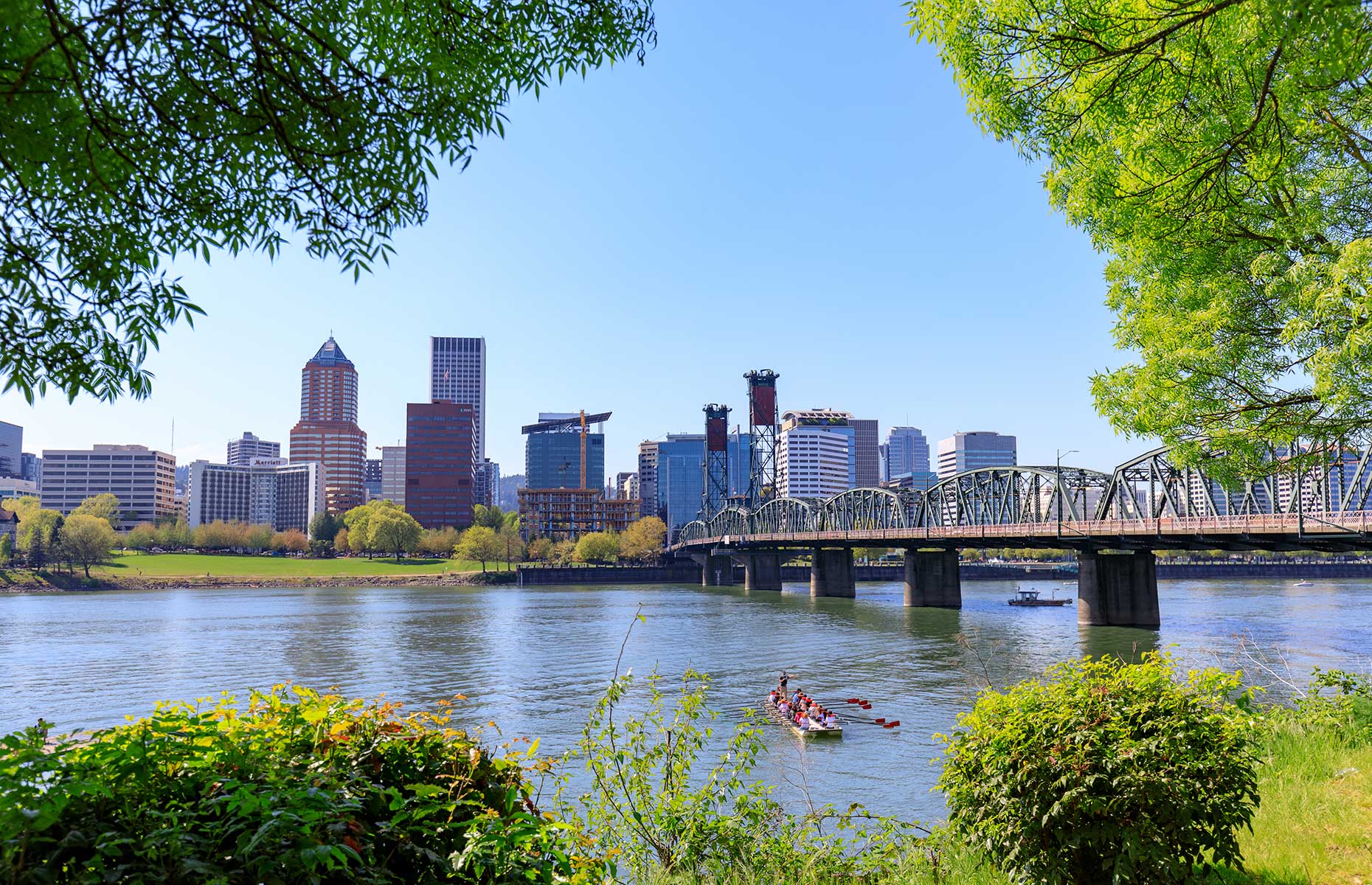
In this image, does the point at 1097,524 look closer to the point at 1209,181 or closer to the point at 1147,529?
the point at 1147,529

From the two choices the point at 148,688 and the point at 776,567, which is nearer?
the point at 148,688

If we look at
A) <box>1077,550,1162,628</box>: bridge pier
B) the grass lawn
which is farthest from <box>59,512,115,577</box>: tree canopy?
<box>1077,550,1162,628</box>: bridge pier

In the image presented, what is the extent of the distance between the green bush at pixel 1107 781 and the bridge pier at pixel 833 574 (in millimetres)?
126711

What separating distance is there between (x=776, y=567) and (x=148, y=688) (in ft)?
444

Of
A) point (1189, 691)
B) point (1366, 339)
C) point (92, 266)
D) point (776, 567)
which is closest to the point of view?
point (92, 266)

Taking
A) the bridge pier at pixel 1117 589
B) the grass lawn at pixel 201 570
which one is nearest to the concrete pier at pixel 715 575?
the grass lawn at pixel 201 570

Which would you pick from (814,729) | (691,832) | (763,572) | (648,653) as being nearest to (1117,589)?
(648,653)

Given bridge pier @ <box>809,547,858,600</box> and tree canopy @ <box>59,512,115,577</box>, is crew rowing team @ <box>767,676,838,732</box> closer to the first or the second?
bridge pier @ <box>809,547,858,600</box>

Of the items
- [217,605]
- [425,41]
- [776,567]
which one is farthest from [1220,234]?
[776,567]

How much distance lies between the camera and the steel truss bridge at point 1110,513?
52594mm

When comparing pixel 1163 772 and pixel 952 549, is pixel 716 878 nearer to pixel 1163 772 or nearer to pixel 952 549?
pixel 1163 772

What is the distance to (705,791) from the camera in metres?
10.9

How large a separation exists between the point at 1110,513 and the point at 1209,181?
80.0 m

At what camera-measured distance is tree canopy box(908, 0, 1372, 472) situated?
10.0 m
